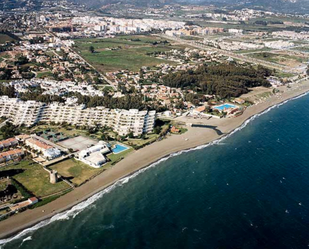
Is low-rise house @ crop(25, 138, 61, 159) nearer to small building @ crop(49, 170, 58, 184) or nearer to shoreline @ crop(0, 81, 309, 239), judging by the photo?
small building @ crop(49, 170, 58, 184)

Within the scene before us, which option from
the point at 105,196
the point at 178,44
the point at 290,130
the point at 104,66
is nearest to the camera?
the point at 105,196

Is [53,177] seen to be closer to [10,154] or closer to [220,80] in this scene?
[10,154]

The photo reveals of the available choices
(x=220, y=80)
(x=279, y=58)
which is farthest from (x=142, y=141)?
(x=279, y=58)

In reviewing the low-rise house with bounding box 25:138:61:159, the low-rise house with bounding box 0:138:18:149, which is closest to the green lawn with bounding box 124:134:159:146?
the low-rise house with bounding box 25:138:61:159

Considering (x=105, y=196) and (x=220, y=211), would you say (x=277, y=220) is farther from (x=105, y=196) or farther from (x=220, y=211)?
(x=105, y=196)

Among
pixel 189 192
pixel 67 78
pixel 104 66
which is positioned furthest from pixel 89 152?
pixel 104 66
